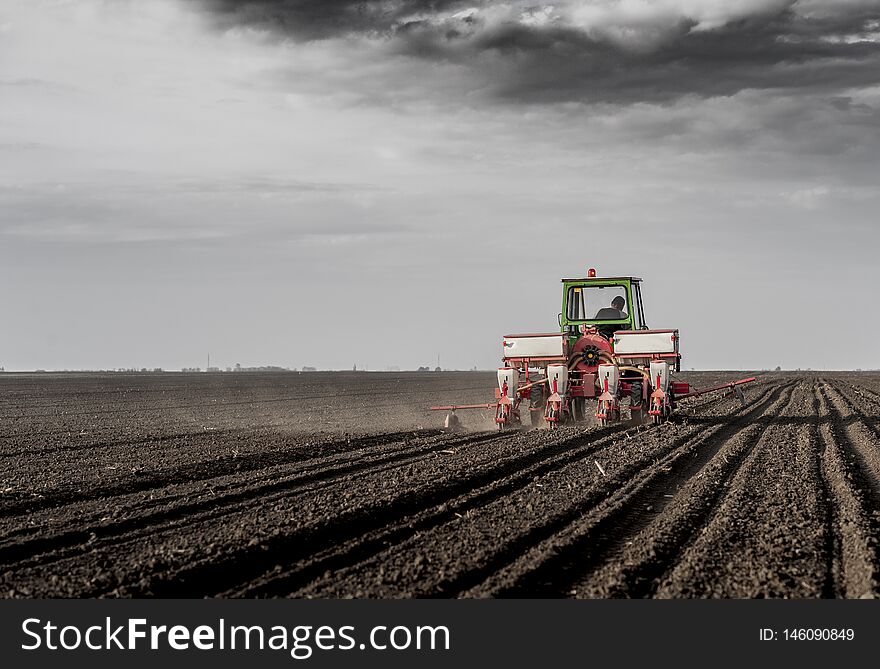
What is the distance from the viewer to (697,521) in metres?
8.71

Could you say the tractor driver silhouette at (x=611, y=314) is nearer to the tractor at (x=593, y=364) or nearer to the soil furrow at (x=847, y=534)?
the tractor at (x=593, y=364)

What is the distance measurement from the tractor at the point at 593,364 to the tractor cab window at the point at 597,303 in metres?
0.02

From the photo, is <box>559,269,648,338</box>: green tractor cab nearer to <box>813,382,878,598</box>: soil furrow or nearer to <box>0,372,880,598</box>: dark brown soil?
<box>0,372,880,598</box>: dark brown soil

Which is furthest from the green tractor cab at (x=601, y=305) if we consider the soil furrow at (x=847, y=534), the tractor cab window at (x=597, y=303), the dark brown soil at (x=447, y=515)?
the soil furrow at (x=847, y=534)

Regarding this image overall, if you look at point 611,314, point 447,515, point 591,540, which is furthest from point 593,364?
point 591,540

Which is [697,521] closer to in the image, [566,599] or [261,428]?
[566,599]

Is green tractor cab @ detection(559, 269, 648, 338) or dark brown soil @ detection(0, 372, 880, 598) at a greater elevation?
green tractor cab @ detection(559, 269, 648, 338)

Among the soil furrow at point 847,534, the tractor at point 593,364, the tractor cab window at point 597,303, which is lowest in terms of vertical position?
the soil furrow at point 847,534

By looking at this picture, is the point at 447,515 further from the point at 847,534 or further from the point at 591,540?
the point at 847,534

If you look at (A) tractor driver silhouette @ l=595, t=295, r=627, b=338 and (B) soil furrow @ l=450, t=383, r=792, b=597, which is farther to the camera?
(A) tractor driver silhouette @ l=595, t=295, r=627, b=338

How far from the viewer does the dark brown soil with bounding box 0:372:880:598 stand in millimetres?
6605

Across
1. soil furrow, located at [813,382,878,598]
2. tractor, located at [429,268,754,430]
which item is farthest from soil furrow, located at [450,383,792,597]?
tractor, located at [429,268,754,430]

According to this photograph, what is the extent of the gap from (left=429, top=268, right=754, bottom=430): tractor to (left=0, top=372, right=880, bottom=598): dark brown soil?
1307mm

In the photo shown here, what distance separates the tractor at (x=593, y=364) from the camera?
1856cm
